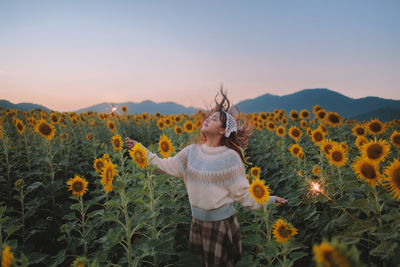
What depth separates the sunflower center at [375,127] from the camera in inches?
210

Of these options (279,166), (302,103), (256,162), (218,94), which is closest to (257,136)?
(256,162)

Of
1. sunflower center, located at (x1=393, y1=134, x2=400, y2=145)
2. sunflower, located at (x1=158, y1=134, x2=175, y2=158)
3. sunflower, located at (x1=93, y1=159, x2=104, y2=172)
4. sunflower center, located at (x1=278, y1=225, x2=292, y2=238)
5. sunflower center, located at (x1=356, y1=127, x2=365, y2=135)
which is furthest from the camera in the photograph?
sunflower center, located at (x1=356, y1=127, x2=365, y2=135)

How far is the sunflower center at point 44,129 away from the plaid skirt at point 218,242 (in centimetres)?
348

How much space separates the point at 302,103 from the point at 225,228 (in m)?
172

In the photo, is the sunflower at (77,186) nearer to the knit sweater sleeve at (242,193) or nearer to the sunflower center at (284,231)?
the knit sweater sleeve at (242,193)

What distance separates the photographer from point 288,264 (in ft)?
6.64

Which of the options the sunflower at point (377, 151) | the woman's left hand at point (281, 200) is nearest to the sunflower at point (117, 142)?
the woman's left hand at point (281, 200)

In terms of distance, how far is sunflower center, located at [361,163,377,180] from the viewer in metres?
2.07

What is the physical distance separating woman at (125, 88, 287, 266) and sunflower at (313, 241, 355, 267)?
180cm

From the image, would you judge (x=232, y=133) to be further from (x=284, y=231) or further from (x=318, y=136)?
(x=318, y=136)

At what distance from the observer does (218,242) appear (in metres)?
2.53

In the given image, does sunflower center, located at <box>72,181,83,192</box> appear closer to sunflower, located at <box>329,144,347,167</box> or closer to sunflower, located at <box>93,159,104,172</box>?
sunflower, located at <box>93,159,104,172</box>

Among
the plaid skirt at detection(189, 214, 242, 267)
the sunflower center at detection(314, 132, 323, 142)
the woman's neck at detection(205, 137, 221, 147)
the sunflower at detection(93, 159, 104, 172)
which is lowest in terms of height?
the plaid skirt at detection(189, 214, 242, 267)

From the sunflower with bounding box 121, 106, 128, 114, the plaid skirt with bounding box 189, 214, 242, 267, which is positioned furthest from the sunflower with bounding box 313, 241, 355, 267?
the sunflower with bounding box 121, 106, 128, 114
